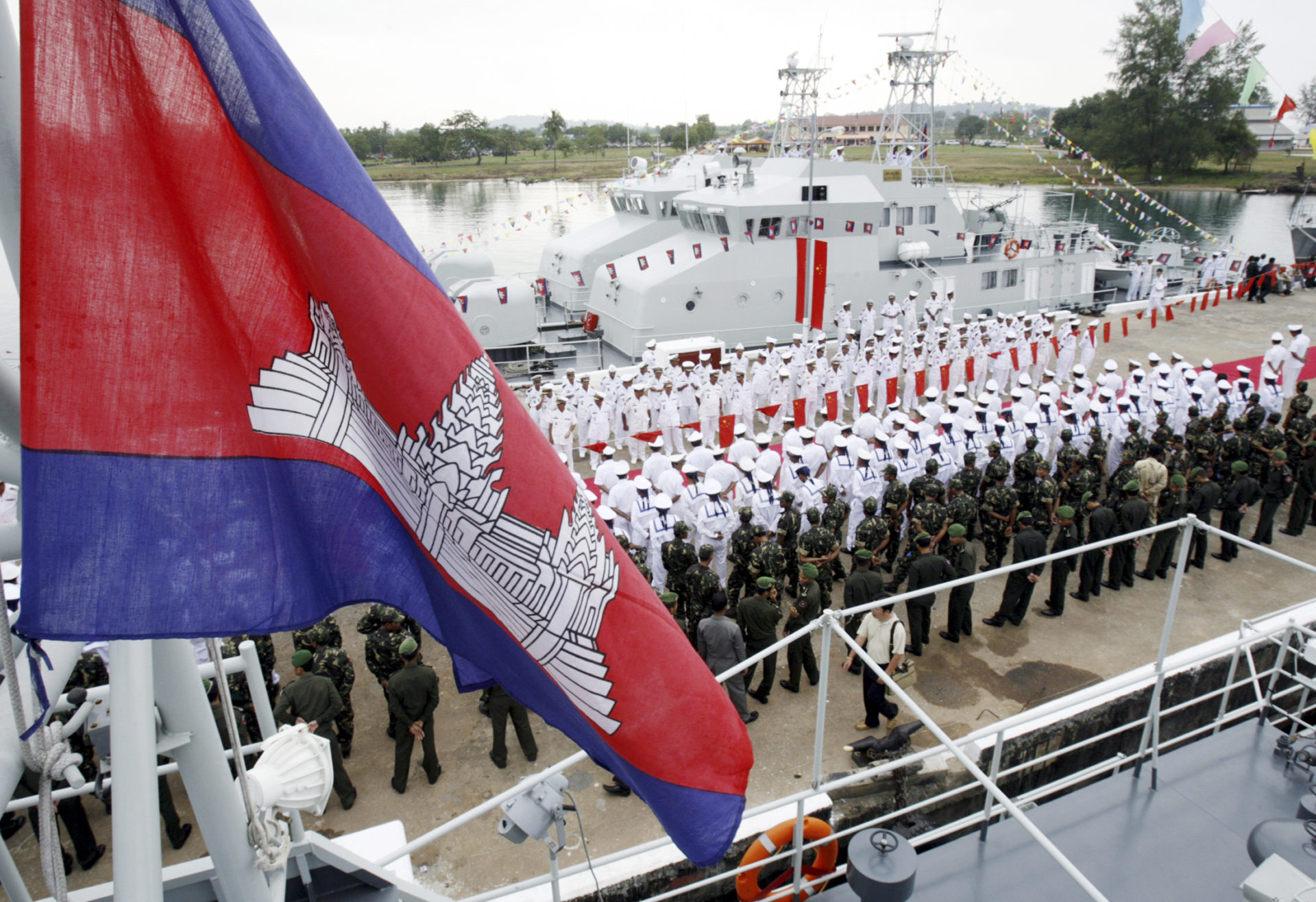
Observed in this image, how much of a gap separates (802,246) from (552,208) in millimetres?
31907

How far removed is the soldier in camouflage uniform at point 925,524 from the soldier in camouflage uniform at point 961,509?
0.07m

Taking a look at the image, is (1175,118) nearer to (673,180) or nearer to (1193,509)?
(673,180)

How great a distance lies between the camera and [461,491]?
5.90 ft

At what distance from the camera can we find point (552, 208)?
1740 inches

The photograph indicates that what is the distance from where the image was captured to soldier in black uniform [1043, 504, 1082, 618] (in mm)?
7316

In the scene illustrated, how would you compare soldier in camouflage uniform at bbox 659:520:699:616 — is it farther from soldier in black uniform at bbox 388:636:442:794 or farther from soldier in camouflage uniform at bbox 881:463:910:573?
soldier in black uniform at bbox 388:636:442:794

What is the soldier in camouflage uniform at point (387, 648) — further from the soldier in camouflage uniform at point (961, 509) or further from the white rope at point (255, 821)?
the soldier in camouflage uniform at point (961, 509)

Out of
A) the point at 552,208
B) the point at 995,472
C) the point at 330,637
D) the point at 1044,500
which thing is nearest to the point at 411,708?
the point at 330,637

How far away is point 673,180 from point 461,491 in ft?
56.2

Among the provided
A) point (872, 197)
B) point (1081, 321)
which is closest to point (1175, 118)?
point (1081, 321)

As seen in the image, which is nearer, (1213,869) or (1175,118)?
(1213,869)

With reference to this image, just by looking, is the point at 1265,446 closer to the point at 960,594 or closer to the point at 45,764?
Result: the point at 960,594

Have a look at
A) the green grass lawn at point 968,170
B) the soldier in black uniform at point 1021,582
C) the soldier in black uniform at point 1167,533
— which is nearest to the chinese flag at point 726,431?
the soldier in black uniform at point 1021,582

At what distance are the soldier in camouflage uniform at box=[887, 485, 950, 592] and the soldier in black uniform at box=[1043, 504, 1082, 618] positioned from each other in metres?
0.99
